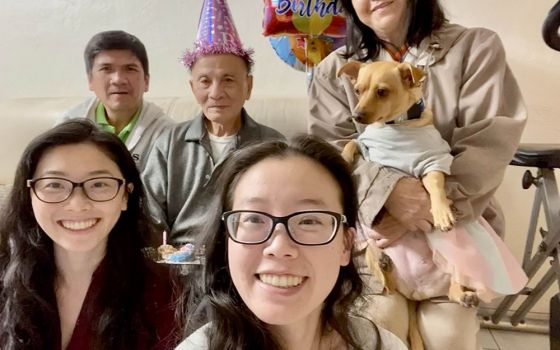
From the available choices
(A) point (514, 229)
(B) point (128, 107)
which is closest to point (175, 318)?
(B) point (128, 107)

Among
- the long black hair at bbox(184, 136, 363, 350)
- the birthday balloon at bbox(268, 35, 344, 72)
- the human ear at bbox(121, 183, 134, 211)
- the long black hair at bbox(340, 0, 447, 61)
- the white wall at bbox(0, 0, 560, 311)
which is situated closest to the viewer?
the long black hair at bbox(184, 136, 363, 350)

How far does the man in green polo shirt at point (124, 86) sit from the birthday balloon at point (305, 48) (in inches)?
20.3

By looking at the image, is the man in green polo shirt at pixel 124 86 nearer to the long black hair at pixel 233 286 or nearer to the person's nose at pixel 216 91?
the person's nose at pixel 216 91

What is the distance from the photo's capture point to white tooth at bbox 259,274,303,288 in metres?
0.75

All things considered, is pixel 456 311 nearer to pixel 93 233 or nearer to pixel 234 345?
pixel 234 345

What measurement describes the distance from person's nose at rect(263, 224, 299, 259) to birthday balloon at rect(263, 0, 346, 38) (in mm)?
1040

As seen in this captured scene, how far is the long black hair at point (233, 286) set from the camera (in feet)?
2.74

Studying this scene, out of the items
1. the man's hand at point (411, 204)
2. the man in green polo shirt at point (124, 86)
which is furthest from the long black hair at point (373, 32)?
the man in green polo shirt at point (124, 86)

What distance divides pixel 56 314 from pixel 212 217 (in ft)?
1.57

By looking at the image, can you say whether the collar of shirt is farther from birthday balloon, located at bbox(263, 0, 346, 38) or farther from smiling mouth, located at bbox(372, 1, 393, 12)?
birthday balloon, located at bbox(263, 0, 346, 38)

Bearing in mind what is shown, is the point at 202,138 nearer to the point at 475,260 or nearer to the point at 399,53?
the point at 399,53

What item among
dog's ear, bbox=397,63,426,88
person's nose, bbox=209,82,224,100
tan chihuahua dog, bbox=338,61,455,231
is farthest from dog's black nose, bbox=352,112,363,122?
person's nose, bbox=209,82,224,100

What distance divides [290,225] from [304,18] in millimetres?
1055

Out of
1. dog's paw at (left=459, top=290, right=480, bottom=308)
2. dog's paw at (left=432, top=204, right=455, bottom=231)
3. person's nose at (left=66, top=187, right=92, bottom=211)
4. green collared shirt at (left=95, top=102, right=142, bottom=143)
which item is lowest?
dog's paw at (left=459, top=290, right=480, bottom=308)
